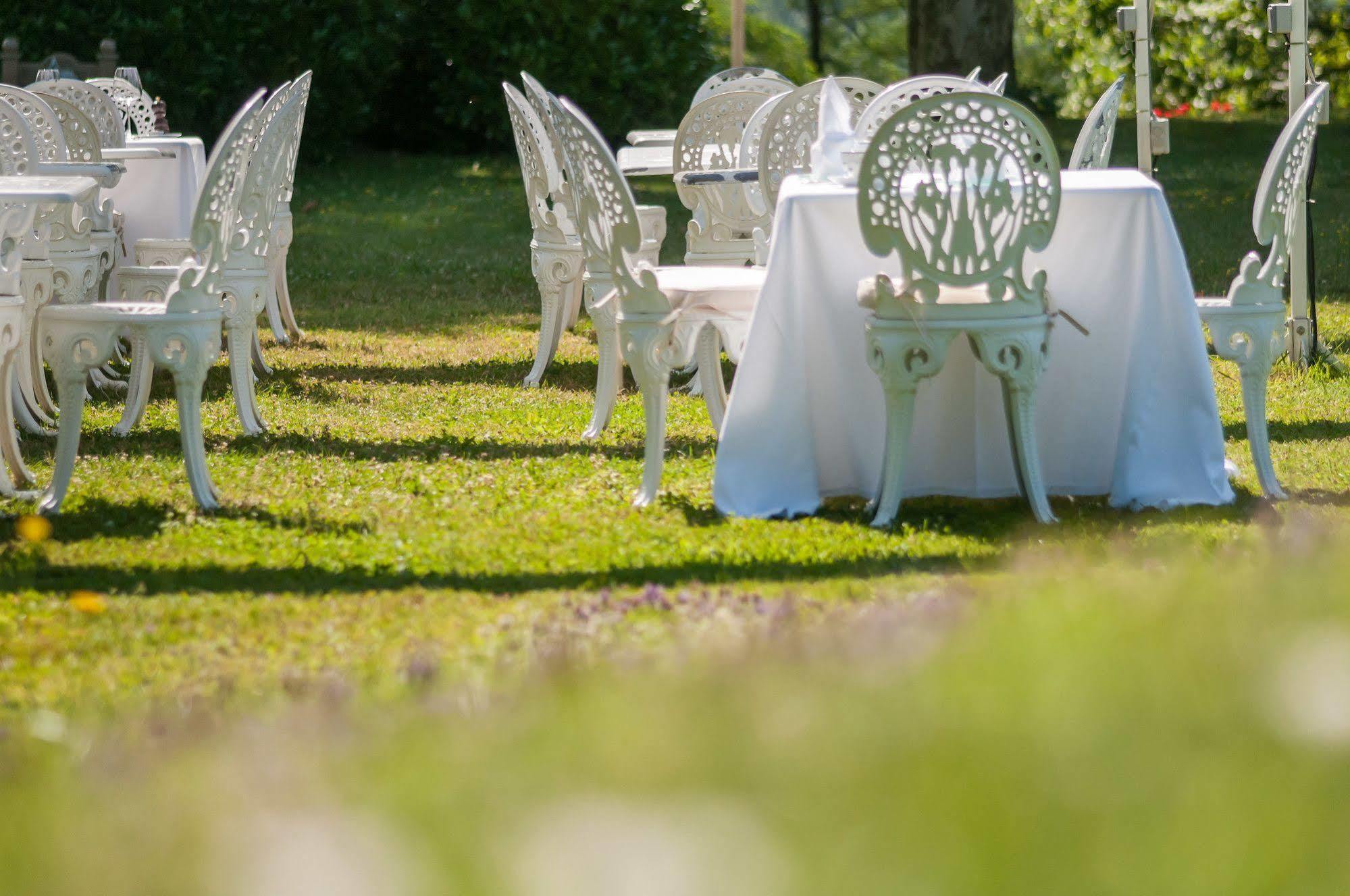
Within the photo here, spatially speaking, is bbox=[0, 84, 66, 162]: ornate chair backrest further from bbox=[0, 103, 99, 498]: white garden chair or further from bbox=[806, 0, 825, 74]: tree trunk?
bbox=[806, 0, 825, 74]: tree trunk

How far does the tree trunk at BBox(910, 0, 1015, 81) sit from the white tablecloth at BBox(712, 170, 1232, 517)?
34.8ft

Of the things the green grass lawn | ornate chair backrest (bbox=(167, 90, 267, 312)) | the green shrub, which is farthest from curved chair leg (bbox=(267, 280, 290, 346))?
the green shrub

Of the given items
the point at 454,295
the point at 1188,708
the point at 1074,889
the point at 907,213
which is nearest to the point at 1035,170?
the point at 907,213

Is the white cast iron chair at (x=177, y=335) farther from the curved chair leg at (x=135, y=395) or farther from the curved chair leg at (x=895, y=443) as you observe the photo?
the curved chair leg at (x=895, y=443)

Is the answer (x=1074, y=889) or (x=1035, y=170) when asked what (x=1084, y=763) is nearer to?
(x=1074, y=889)

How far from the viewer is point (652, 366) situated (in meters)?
5.08

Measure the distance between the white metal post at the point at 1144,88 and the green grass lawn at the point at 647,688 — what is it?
75.5 inches

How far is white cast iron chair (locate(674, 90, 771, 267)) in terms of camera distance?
7.80 m

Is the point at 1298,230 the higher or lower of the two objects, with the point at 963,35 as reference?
lower

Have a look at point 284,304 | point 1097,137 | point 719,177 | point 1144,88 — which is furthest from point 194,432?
point 1144,88

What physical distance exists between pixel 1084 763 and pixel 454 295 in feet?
33.0

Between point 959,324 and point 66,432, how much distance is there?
8.96ft

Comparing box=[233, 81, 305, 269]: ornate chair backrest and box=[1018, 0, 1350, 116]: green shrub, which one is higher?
box=[1018, 0, 1350, 116]: green shrub

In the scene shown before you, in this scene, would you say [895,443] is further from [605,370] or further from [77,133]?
[77,133]
